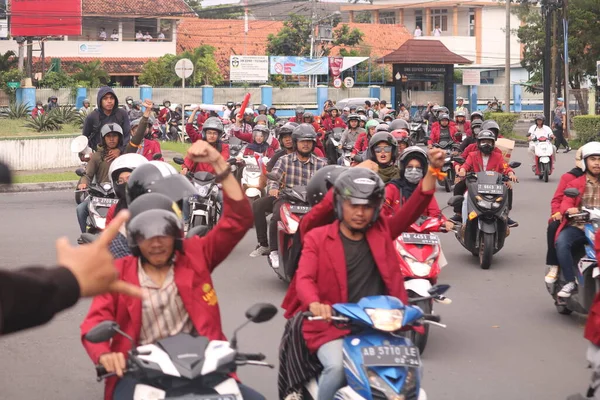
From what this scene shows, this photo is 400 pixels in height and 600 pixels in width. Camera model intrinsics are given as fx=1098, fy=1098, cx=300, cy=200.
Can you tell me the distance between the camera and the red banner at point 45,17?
5625 centimetres

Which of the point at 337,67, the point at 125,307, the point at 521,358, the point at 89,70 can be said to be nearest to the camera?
the point at 125,307

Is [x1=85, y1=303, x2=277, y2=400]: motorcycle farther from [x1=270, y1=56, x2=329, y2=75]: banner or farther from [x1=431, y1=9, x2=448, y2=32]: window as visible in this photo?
[x1=431, y1=9, x2=448, y2=32]: window

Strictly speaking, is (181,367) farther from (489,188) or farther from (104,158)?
(489,188)

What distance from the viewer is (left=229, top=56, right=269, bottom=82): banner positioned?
193 feet

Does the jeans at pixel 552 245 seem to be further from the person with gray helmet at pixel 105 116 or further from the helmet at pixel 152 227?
the person with gray helmet at pixel 105 116

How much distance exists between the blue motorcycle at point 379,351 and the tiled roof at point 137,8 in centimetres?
5836

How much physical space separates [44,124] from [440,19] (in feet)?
207

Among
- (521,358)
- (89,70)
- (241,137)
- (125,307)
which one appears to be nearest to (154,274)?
(125,307)

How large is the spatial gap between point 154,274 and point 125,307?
21cm

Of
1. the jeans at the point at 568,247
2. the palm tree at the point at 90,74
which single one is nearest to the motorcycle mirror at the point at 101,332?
the jeans at the point at 568,247

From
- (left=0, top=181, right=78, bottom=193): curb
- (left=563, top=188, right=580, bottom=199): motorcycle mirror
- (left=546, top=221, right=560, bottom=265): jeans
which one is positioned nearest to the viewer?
(left=563, top=188, right=580, bottom=199): motorcycle mirror

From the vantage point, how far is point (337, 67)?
63.4 meters

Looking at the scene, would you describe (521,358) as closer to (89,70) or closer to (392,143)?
(392,143)

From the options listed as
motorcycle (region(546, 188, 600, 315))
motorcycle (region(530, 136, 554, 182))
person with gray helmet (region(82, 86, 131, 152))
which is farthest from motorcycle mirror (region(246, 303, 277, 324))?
motorcycle (region(530, 136, 554, 182))
